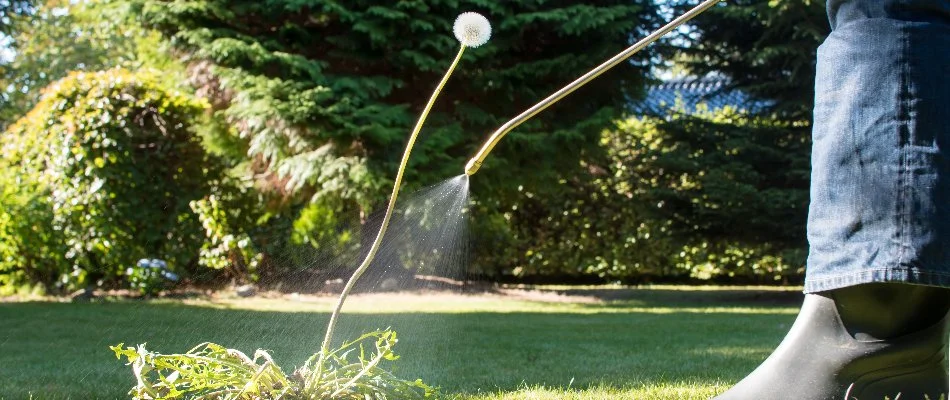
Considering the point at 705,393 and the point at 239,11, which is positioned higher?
the point at 239,11

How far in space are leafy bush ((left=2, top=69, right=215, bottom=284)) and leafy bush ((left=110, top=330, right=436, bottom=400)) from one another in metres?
5.32

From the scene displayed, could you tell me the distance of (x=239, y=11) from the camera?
6566 mm

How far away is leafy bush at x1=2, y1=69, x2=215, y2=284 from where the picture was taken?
6547 millimetres

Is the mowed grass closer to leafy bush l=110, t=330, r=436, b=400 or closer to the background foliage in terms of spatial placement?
leafy bush l=110, t=330, r=436, b=400

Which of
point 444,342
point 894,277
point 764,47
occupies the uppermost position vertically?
point 764,47

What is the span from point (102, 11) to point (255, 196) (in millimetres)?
1842

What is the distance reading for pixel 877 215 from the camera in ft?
4.34

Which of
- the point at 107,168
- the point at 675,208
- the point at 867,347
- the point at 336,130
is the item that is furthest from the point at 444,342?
the point at 675,208

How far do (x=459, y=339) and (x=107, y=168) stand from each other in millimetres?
3749

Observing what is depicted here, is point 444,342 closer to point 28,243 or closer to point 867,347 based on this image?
point 867,347

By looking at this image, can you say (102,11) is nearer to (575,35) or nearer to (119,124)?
(119,124)

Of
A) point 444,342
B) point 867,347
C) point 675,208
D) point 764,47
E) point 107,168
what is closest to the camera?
point 867,347

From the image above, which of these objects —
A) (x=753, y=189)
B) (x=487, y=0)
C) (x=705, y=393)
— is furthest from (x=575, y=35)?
(x=705, y=393)

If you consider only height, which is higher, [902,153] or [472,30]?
[472,30]
